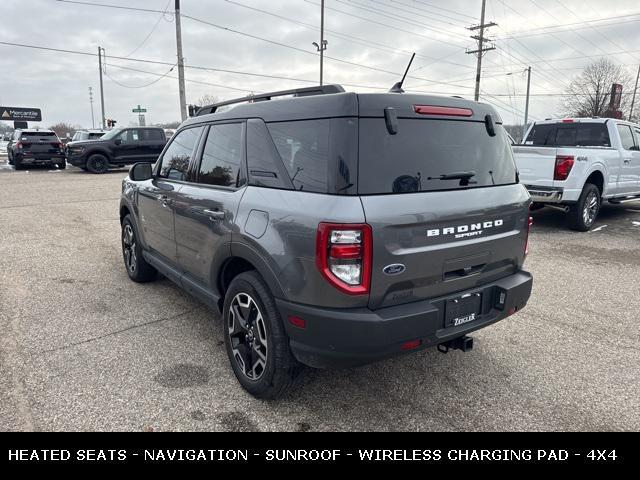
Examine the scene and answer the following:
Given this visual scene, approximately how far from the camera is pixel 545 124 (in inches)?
375

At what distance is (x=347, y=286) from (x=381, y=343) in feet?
1.15

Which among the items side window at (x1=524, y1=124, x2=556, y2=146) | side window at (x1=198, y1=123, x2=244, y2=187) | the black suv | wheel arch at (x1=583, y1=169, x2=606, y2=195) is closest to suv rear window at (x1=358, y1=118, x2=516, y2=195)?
side window at (x1=198, y1=123, x2=244, y2=187)

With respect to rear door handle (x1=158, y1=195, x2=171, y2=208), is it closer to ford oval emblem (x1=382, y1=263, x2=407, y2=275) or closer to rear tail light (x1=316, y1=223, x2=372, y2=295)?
rear tail light (x1=316, y1=223, x2=372, y2=295)

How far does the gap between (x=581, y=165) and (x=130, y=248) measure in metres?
7.17

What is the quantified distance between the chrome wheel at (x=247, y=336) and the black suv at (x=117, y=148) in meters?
18.0

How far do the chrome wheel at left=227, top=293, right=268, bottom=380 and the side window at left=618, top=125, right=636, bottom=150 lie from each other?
888cm

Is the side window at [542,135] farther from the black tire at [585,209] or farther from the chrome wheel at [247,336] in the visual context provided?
the chrome wheel at [247,336]

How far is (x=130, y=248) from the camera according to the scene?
5367mm

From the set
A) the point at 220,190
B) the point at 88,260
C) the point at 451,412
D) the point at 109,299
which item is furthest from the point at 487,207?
the point at 88,260

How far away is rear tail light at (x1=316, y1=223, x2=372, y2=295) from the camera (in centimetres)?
233

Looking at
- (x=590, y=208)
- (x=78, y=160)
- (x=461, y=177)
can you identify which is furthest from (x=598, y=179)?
(x=78, y=160)

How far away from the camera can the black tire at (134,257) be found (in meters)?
5.07

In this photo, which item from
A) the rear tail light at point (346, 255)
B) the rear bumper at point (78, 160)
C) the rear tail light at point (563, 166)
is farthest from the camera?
the rear bumper at point (78, 160)

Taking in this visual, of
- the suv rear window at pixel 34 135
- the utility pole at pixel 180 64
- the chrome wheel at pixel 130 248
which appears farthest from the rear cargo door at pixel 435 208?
the utility pole at pixel 180 64
